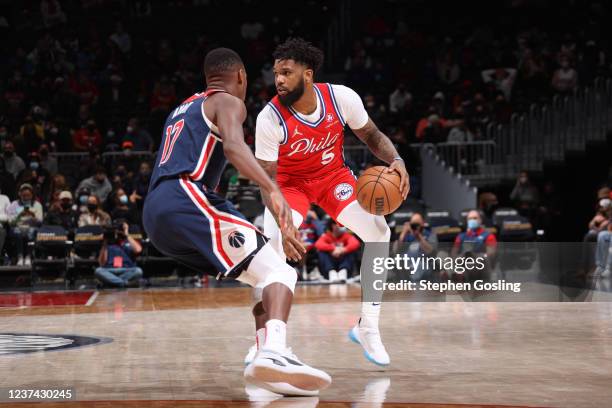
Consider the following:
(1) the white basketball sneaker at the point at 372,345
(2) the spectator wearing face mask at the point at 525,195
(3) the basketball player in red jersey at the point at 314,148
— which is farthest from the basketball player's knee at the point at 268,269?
(2) the spectator wearing face mask at the point at 525,195

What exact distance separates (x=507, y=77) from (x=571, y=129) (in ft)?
9.16

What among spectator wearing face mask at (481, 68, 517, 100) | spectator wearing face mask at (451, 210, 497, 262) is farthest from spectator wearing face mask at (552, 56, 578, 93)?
spectator wearing face mask at (451, 210, 497, 262)

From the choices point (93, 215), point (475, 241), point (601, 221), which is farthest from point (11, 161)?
point (601, 221)

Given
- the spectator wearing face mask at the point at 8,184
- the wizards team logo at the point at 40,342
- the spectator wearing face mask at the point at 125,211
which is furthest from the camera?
the spectator wearing face mask at the point at 8,184

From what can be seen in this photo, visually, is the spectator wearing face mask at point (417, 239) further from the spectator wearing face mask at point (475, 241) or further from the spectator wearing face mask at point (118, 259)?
the spectator wearing face mask at point (118, 259)

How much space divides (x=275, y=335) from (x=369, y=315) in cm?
155

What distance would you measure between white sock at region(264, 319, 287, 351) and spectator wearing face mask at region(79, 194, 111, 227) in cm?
958

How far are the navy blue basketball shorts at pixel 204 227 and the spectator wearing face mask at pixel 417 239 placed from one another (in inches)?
326

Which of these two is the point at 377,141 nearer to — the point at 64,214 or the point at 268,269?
the point at 268,269

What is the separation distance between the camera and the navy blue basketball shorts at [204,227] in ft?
16.2

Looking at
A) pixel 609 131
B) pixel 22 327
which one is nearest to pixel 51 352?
pixel 22 327

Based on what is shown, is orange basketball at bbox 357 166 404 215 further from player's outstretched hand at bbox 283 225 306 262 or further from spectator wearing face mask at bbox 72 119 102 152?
spectator wearing face mask at bbox 72 119 102 152

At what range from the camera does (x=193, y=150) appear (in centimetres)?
506

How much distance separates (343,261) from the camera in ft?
47.1
